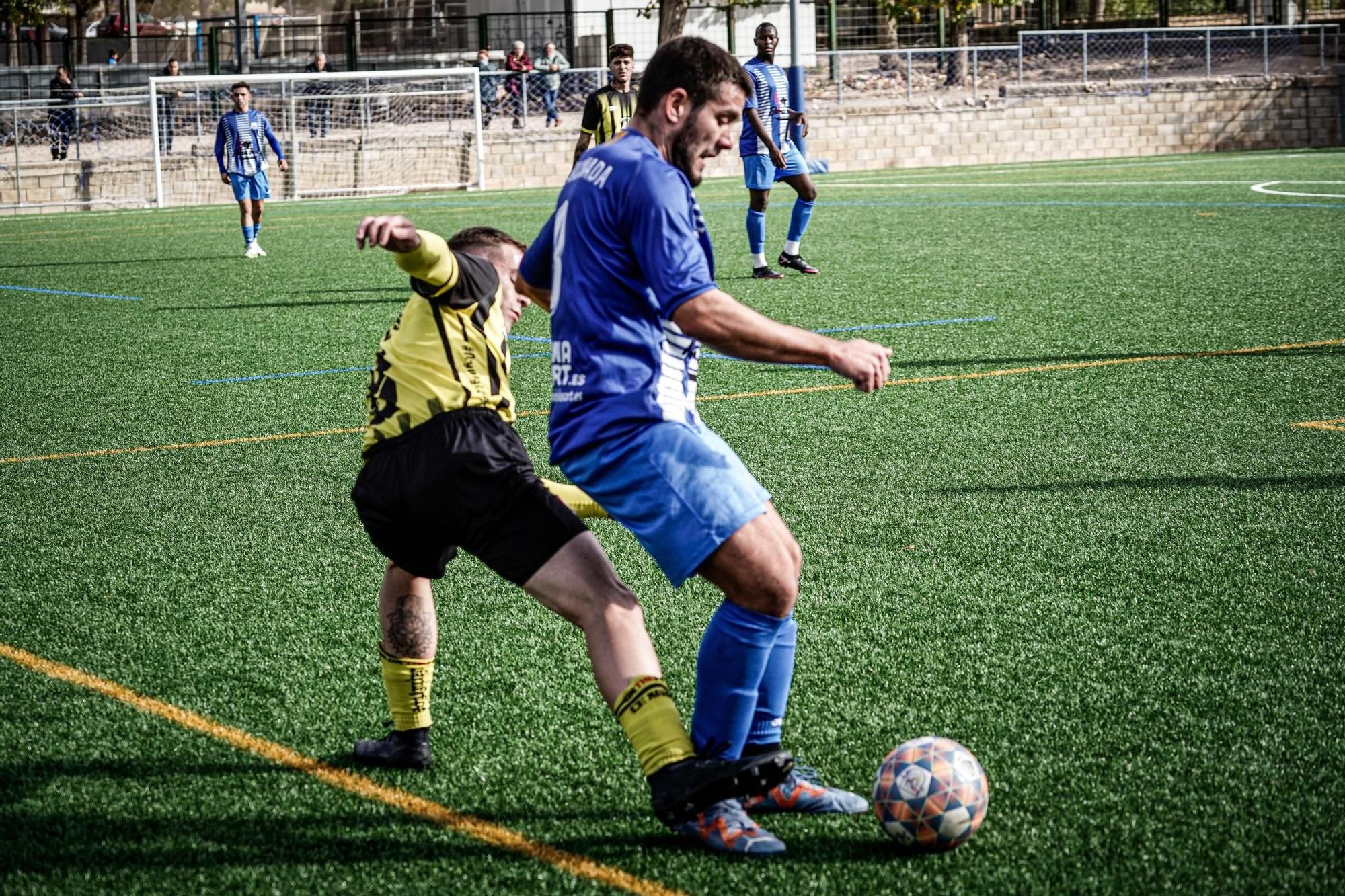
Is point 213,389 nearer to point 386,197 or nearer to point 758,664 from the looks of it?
point 758,664

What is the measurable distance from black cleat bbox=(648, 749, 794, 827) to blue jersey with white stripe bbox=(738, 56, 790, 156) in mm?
12428

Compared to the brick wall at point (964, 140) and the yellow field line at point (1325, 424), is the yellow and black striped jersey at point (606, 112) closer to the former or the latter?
the yellow field line at point (1325, 424)

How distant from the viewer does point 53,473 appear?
25.9ft

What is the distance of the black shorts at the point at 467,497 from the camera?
3621 mm

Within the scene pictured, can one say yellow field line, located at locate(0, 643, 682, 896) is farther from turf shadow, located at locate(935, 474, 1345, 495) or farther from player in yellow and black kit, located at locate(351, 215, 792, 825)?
turf shadow, located at locate(935, 474, 1345, 495)

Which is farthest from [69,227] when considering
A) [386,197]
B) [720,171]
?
[720,171]

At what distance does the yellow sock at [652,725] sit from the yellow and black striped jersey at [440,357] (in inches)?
32.4

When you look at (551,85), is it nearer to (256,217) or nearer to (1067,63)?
(1067,63)

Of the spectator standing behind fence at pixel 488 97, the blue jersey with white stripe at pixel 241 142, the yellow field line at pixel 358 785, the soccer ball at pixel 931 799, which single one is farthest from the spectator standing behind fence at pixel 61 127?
the soccer ball at pixel 931 799

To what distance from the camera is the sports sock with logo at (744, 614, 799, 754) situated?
373 centimetres

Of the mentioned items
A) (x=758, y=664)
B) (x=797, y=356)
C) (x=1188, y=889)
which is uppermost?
(x=797, y=356)

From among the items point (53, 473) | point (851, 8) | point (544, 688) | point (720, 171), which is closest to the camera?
point (544, 688)

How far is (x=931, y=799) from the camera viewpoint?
3479 millimetres

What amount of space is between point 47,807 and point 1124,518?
425 centimetres
